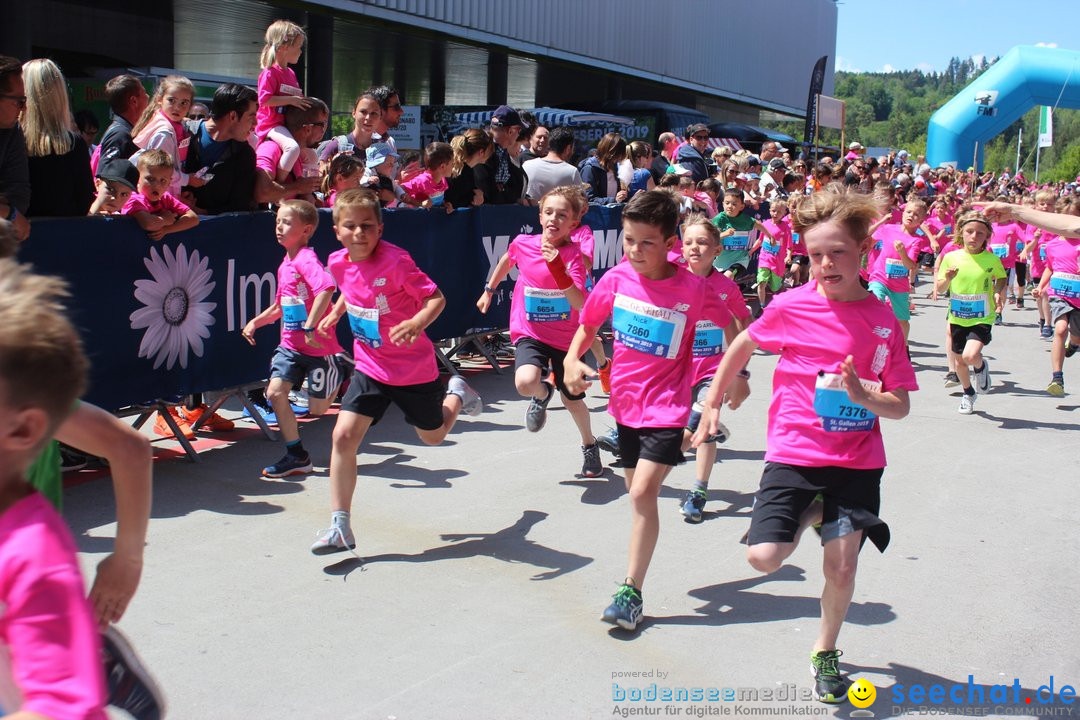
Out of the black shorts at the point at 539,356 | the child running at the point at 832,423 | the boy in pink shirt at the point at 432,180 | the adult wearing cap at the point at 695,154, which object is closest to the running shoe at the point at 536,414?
the black shorts at the point at 539,356

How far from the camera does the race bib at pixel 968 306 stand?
31.3ft

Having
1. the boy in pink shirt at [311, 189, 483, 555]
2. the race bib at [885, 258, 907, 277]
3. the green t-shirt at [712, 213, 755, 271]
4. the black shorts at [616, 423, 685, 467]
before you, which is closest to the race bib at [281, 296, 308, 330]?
the boy in pink shirt at [311, 189, 483, 555]

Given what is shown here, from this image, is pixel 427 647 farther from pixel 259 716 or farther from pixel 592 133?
pixel 592 133

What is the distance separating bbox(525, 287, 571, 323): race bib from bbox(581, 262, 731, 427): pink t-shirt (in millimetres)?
2015

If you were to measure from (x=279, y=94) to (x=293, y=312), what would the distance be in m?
2.33

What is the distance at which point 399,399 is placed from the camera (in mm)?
5609

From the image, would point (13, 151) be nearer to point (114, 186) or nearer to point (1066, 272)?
point (114, 186)

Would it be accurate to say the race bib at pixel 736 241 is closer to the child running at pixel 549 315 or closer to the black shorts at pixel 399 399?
the child running at pixel 549 315

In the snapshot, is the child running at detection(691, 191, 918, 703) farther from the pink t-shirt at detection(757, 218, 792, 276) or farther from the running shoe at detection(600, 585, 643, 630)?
the pink t-shirt at detection(757, 218, 792, 276)

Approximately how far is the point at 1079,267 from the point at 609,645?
7561mm

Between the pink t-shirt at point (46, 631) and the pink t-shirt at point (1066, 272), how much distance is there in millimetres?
10147

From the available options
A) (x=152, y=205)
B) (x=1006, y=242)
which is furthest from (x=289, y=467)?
(x=1006, y=242)

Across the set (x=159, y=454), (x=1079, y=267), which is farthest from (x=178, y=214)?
(x=1079, y=267)

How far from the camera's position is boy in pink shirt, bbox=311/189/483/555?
17.6ft
